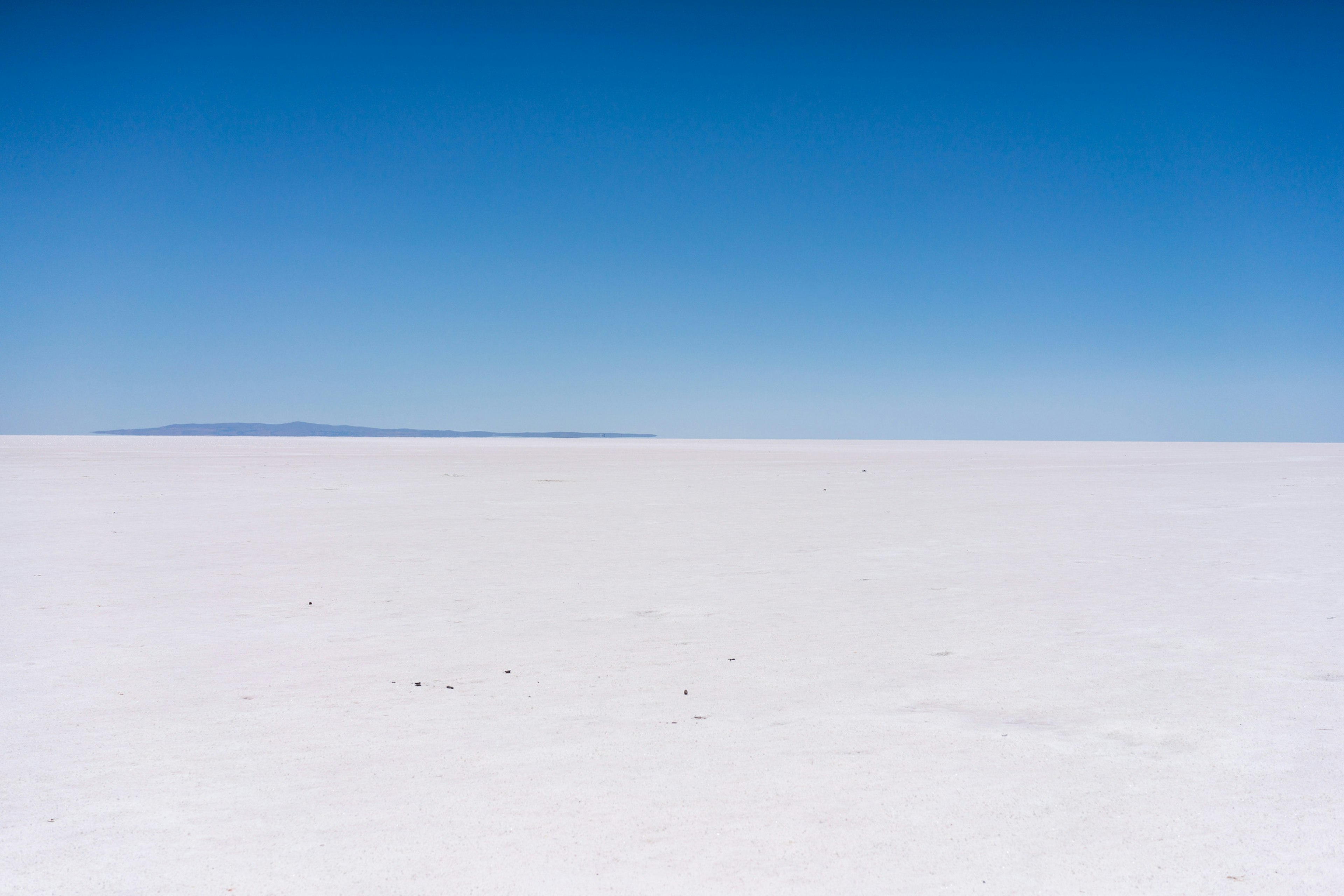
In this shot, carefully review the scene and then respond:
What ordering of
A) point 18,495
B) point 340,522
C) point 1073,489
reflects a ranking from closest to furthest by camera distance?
point 340,522, point 18,495, point 1073,489

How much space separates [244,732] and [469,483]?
59.4 ft

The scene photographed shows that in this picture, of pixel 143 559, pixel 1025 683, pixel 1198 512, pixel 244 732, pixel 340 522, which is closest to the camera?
pixel 244 732

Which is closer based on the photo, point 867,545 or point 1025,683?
point 1025,683

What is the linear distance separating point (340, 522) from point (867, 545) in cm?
720

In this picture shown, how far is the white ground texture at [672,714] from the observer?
2.99 m

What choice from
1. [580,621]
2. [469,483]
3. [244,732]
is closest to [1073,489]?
[469,483]

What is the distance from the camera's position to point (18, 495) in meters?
16.8

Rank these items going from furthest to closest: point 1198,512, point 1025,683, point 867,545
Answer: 1. point 1198,512
2. point 867,545
3. point 1025,683

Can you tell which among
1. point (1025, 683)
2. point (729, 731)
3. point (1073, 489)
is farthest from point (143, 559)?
point (1073, 489)

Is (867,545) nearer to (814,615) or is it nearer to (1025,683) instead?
(814,615)

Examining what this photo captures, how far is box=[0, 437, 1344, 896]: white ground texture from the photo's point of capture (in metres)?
2.99

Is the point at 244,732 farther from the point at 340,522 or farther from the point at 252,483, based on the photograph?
the point at 252,483

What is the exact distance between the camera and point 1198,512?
14.2 meters

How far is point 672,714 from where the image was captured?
14.8 feet
